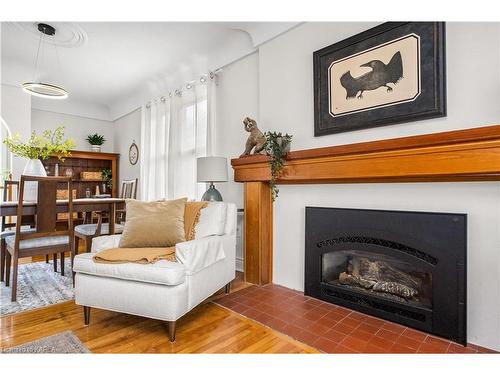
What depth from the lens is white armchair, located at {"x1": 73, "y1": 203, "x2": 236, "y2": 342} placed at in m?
1.71

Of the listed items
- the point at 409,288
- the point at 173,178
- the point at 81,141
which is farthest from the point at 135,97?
the point at 409,288

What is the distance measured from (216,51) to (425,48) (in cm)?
242

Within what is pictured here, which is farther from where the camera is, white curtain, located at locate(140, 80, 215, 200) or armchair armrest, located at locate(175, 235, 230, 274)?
white curtain, located at locate(140, 80, 215, 200)

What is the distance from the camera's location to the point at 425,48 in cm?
178

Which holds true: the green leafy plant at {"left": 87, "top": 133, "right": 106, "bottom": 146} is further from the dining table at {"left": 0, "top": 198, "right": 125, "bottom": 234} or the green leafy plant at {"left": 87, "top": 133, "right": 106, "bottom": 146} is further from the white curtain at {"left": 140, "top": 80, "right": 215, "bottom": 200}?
the dining table at {"left": 0, "top": 198, "right": 125, "bottom": 234}

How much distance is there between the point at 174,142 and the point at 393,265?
325cm

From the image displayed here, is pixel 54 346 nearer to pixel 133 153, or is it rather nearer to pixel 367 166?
pixel 367 166

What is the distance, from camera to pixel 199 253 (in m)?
1.92

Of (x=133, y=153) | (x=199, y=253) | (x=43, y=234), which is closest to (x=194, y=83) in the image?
(x=133, y=153)

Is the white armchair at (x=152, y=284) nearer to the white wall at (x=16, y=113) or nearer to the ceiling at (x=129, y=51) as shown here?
the ceiling at (x=129, y=51)

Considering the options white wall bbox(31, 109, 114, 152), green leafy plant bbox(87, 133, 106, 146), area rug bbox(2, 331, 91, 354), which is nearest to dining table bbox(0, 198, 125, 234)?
area rug bbox(2, 331, 91, 354)

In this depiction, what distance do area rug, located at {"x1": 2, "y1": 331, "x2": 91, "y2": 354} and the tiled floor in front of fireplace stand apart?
3.20ft

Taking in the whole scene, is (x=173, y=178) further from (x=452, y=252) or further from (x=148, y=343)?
(x=452, y=252)

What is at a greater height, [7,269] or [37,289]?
[7,269]
